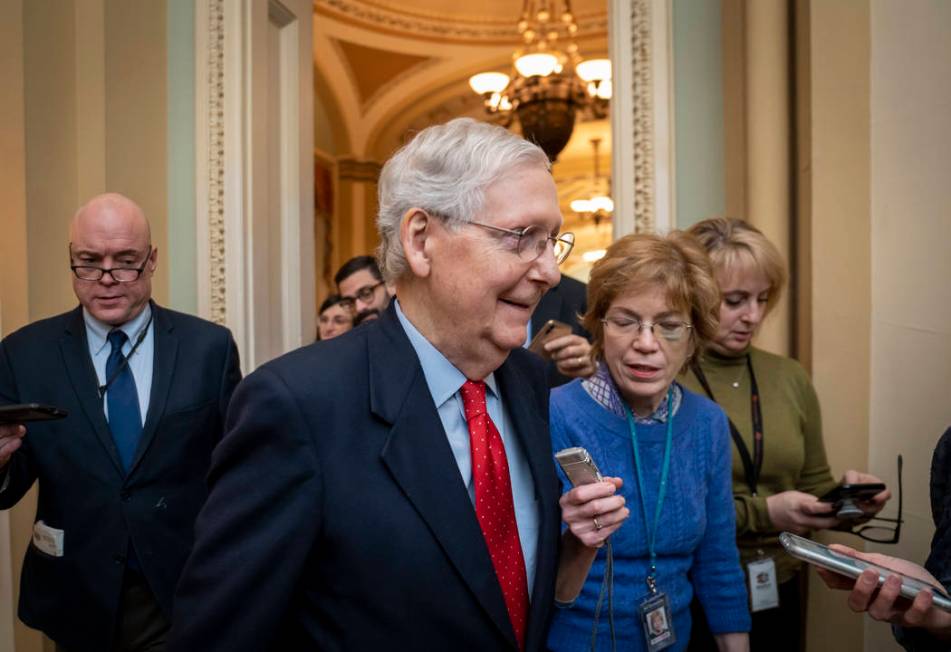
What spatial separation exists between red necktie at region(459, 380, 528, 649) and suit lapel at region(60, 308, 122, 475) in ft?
4.55

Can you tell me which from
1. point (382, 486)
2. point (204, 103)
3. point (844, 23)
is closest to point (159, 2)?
point (204, 103)

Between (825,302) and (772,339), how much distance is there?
0.50 metres

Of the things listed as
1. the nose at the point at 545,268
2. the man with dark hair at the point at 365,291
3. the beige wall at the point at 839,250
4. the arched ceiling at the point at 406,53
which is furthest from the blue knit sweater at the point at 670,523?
the arched ceiling at the point at 406,53

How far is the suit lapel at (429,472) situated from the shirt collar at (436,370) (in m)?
0.04

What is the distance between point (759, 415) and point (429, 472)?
1.43m

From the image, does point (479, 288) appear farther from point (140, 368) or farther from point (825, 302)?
point (825, 302)

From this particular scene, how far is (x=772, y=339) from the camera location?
3443 mm

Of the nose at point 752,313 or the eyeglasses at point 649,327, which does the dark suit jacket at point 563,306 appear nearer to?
the nose at point 752,313

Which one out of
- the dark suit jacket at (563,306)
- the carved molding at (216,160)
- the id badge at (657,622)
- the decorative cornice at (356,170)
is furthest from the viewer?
the decorative cornice at (356,170)

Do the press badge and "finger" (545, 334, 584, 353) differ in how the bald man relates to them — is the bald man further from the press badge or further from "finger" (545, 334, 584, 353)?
"finger" (545, 334, 584, 353)

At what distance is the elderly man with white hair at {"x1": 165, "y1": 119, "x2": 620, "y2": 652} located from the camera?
4.38ft

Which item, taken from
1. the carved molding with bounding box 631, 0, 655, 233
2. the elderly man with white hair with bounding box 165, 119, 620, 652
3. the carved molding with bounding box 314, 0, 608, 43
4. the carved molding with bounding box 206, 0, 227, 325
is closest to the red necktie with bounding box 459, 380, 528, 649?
the elderly man with white hair with bounding box 165, 119, 620, 652

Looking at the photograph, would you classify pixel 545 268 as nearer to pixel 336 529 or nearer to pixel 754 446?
pixel 336 529

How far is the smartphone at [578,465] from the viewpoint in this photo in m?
1.52
